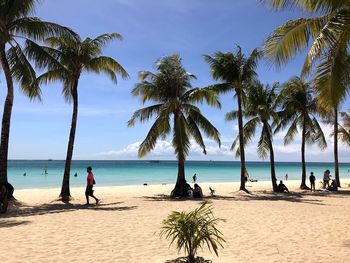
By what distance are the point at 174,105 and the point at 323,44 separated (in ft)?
41.9

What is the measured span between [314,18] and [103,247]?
7.58 meters

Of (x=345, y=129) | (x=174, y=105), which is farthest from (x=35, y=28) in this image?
(x=345, y=129)

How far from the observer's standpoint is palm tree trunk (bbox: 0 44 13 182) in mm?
15703

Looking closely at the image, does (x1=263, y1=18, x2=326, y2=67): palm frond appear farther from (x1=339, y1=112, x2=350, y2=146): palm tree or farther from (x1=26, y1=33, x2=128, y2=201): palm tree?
(x1=339, y1=112, x2=350, y2=146): palm tree

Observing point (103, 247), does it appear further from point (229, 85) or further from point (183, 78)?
point (229, 85)

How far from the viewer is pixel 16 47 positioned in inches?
648

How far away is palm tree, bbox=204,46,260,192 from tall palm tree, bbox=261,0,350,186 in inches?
525

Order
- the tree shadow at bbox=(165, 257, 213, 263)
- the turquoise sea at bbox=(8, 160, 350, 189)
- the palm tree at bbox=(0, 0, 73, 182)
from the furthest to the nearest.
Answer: the turquoise sea at bbox=(8, 160, 350, 189) < the palm tree at bbox=(0, 0, 73, 182) < the tree shadow at bbox=(165, 257, 213, 263)

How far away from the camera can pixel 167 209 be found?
14516mm

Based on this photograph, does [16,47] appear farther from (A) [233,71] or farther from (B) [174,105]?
(A) [233,71]

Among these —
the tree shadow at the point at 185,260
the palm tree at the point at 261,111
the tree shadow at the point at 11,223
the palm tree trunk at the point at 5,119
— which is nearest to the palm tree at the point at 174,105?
the palm tree at the point at 261,111

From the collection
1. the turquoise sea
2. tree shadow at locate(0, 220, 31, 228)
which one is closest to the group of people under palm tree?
tree shadow at locate(0, 220, 31, 228)

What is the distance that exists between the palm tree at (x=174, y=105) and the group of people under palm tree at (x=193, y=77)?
0.06 m

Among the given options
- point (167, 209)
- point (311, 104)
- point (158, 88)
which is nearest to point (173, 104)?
point (158, 88)
